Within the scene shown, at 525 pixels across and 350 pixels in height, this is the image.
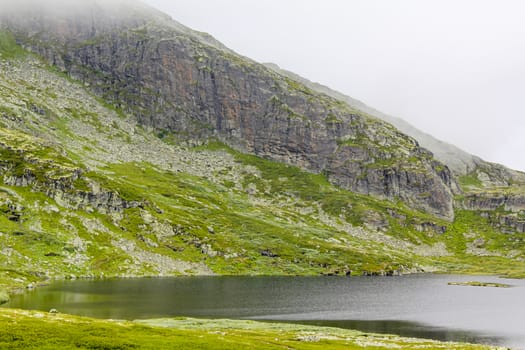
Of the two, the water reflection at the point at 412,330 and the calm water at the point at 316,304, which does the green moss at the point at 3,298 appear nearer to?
the calm water at the point at 316,304

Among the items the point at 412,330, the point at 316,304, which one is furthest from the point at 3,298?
the point at 412,330

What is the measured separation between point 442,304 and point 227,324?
268 feet

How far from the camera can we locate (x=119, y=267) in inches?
7785

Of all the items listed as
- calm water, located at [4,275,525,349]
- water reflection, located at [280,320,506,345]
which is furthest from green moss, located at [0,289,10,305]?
water reflection, located at [280,320,506,345]

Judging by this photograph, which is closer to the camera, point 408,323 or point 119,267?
point 408,323

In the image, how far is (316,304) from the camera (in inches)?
5482

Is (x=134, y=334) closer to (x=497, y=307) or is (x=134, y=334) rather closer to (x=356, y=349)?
(x=356, y=349)

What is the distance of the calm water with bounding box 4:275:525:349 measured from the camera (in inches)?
4021

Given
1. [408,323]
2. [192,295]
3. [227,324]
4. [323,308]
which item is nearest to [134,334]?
[227,324]

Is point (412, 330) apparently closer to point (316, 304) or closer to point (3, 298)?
point (316, 304)

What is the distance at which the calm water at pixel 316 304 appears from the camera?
102 meters

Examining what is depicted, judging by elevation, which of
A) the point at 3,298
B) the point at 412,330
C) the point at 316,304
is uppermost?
the point at 412,330

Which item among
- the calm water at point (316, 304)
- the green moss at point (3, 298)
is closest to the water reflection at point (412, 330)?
the calm water at point (316, 304)

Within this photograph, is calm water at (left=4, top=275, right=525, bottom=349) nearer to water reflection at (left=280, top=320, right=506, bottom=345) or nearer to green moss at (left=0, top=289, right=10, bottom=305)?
water reflection at (left=280, top=320, right=506, bottom=345)
